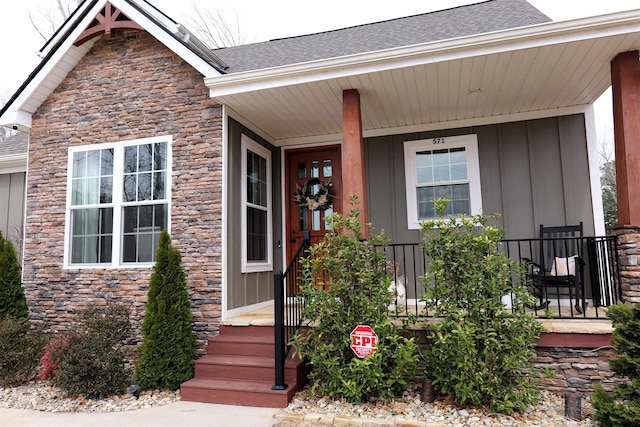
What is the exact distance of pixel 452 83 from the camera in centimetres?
451

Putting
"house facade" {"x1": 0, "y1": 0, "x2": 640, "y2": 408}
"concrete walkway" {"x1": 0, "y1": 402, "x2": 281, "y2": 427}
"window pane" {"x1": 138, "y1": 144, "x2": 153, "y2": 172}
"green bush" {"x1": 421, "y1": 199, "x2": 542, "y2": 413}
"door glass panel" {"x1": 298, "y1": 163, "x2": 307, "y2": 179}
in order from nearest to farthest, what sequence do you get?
"green bush" {"x1": 421, "y1": 199, "x2": 542, "y2": 413} → "concrete walkway" {"x1": 0, "y1": 402, "x2": 281, "y2": 427} → "house facade" {"x1": 0, "y1": 0, "x2": 640, "y2": 408} → "window pane" {"x1": 138, "y1": 144, "x2": 153, "y2": 172} → "door glass panel" {"x1": 298, "y1": 163, "x2": 307, "y2": 179}

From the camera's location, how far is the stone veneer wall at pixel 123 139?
191 inches

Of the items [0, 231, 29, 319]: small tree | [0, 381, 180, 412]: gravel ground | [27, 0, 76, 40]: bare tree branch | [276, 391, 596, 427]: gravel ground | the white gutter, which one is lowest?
[0, 381, 180, 412]: gravel ground

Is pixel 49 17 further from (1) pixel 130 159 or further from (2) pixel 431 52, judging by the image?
(2) pixel 431 52

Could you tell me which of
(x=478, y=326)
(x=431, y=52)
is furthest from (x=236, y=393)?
(x=431, y=52)

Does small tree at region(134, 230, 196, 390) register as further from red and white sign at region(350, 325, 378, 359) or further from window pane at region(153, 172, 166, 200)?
red and white sign at region(350, 325, 378, 359)

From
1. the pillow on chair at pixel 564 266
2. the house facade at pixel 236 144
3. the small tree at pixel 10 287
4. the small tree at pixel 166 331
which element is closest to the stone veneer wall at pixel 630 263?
the pillow on chair at pixel 564 266

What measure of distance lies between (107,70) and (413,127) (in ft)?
13.1

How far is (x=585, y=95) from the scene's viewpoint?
16.1 feet

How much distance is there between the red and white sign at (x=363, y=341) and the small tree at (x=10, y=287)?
4.12m

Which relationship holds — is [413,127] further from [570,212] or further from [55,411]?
[55,411]

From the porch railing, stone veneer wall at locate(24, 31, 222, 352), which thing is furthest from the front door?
stone veneer wall at locate(24, 31, 222, 352)

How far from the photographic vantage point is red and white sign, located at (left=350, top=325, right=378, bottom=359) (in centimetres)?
347

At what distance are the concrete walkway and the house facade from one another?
43.0 inches
